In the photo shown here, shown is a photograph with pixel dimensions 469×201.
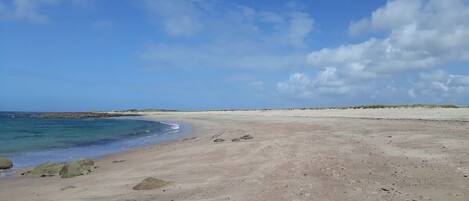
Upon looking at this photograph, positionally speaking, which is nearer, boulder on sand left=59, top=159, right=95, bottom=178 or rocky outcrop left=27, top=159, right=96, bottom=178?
boulder on sand left=59, top=159, right=95, bottom=178

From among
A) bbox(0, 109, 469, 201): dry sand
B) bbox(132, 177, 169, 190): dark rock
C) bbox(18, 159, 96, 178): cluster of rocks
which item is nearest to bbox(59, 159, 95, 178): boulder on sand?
bbox(18, 159, 96, 178): cluster of rocks

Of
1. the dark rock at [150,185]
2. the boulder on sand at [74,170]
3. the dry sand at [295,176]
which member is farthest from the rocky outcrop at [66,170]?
the dark rock at [150,185]

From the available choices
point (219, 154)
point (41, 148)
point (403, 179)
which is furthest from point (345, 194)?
point (41, 148)

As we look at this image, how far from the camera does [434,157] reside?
12305 millimetres

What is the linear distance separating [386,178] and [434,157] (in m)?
3.08

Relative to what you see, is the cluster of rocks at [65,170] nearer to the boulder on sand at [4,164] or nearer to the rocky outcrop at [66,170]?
the rocky outcrop at [66,170]

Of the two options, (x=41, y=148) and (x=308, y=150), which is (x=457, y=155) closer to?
(x=308, y=150)

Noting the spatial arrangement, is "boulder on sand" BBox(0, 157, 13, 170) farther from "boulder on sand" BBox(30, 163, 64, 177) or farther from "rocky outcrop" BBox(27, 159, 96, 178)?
"boulder on sand" BBox(30, 163, 64, 177)

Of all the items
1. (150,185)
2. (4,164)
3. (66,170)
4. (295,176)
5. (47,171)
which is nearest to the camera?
(150,185)

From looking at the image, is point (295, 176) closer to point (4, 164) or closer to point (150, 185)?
point (150, 185)

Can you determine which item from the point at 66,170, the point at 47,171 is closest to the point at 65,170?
the point at 66,170

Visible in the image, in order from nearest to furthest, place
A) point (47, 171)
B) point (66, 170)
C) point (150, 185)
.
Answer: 1. point (150, 185)
2. point (66, 170)
3. point (47, 171)

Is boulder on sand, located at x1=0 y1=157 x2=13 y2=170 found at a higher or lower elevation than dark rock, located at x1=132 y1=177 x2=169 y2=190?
lower

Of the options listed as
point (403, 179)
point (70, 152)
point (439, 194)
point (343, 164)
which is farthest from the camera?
point (70, 152)
